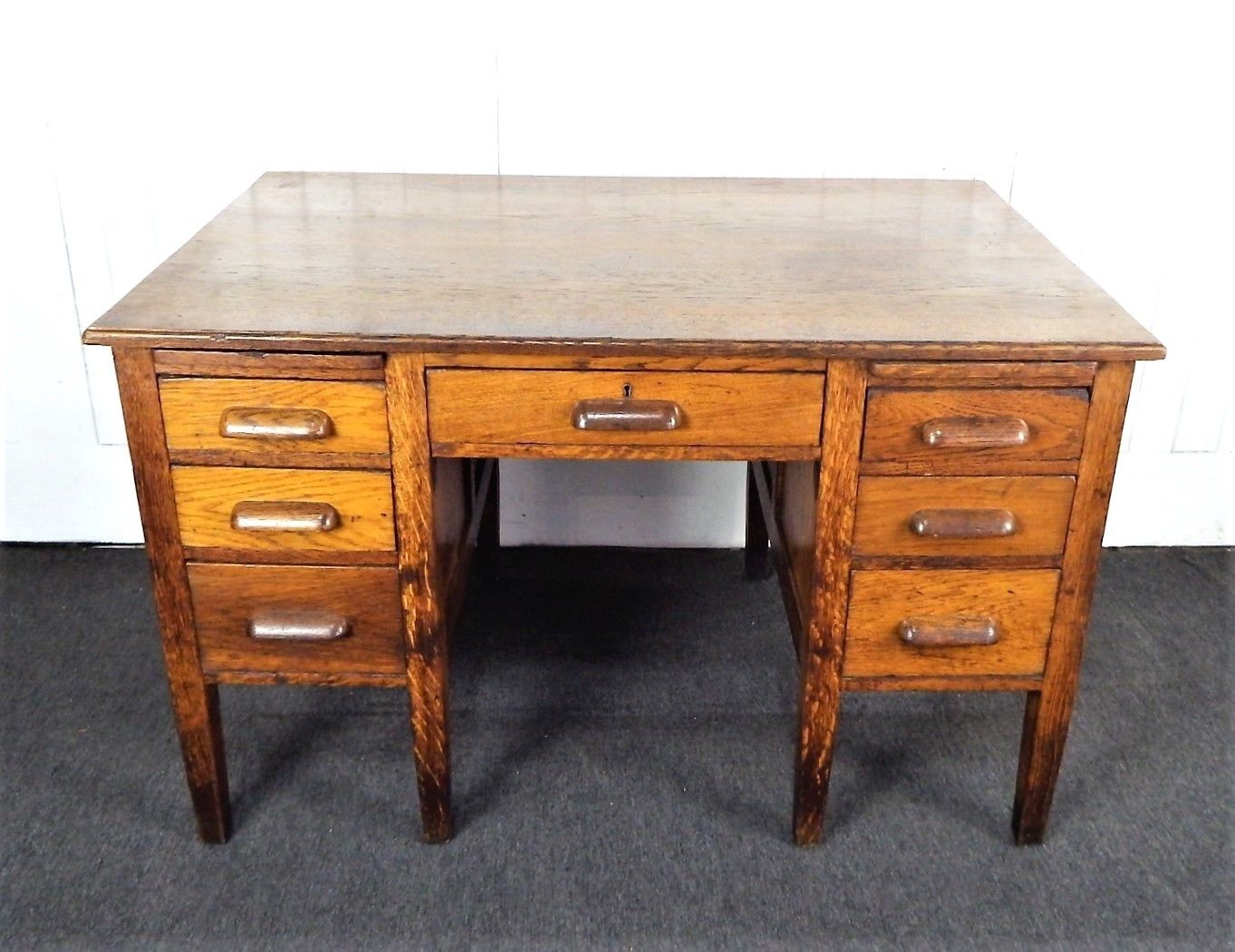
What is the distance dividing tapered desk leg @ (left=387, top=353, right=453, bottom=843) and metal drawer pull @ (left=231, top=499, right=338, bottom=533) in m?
0.09

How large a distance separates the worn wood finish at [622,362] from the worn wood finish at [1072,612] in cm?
34

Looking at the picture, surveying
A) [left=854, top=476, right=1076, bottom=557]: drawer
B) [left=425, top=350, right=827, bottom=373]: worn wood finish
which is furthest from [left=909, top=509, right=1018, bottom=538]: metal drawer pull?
[left=425, top=350, right=827, bottom=373]: worn wood finish

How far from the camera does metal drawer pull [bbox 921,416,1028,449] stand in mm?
1369

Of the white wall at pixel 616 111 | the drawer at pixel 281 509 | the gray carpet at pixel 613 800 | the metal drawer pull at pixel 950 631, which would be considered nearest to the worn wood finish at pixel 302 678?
the drawer at pixel 281 509

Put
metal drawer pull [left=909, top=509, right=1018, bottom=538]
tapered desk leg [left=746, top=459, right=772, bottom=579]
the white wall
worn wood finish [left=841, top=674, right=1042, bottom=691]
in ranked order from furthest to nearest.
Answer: tapered desk leg [left=746, top=459, right=772, bottom=579]
the white wall
worn wood finish [left=841, top=674, right=1042, bottom=691]
metal drawer pull [left=909, top=509, right=1018, bottom=538]

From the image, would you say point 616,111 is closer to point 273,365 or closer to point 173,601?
point 273,365

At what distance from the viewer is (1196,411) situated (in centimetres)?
236

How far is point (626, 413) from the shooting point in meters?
1.37

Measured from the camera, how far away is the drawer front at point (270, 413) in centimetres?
137

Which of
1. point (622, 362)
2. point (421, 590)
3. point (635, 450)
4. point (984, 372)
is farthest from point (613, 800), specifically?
point (984, 372)

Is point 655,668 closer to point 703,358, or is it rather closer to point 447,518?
point 447,518

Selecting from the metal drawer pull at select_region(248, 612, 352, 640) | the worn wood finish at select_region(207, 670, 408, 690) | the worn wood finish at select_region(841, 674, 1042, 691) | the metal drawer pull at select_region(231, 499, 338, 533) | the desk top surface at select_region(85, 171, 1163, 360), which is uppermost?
the desk top surface at select_region(85, 171, 1163, 360)

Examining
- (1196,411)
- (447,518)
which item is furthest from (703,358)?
(1196,411)

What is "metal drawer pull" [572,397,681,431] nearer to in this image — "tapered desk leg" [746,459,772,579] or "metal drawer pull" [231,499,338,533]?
"metal drawer pull" [231,499,338,533]
